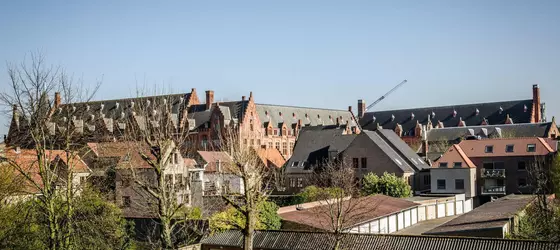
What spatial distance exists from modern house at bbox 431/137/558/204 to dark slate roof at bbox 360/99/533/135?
1156 inches

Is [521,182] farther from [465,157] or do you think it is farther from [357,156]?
[357,156]

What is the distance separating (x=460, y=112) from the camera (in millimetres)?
99812

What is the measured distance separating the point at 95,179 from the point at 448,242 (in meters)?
29.9

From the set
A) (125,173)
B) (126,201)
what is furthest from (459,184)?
(125,173)

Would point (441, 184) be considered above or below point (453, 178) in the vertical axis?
below

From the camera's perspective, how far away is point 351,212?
135 ft

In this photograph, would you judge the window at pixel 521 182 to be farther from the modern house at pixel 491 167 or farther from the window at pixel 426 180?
the window at pixel 426 180

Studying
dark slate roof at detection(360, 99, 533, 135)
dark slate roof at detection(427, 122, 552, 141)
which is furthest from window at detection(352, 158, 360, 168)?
dark slate roof at detection(360, 99, 533, 135)

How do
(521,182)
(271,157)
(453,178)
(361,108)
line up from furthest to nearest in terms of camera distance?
(361,108) < (271,157) < (521,182) < (453,178)

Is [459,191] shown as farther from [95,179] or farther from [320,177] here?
[95,179]

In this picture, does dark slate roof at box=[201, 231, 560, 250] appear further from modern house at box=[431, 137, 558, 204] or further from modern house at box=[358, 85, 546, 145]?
modern house at box=[358, 85, 546, 145]

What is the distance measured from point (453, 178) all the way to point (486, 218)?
23.8m

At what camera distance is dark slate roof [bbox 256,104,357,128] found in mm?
96500

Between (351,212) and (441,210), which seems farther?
(441,210)
